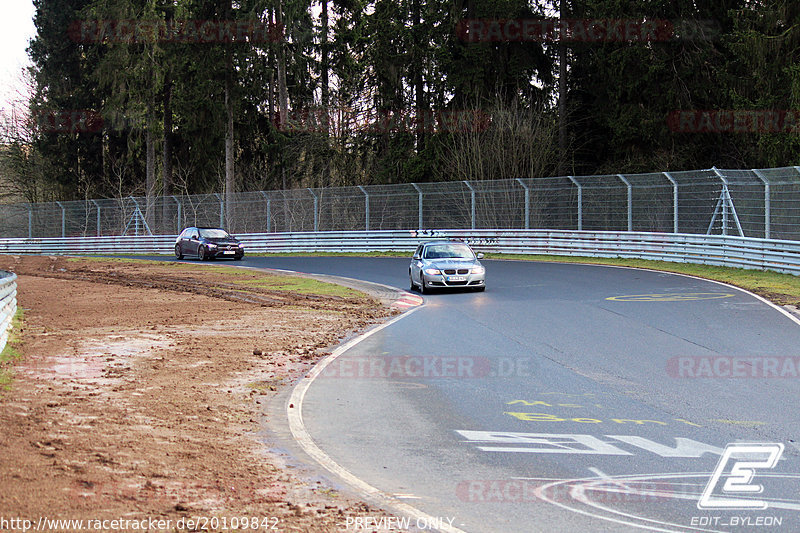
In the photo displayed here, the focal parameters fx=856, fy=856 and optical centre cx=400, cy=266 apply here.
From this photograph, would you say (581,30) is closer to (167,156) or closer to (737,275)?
(737,275)

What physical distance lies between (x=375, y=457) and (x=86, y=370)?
16.8 feet

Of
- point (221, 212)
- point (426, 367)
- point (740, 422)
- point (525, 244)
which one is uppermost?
point (221, 212)

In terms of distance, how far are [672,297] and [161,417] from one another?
13.2 m

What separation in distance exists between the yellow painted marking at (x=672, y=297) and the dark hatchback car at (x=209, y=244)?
2370cm

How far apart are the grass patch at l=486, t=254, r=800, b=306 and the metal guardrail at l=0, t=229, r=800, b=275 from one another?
0.44 metres

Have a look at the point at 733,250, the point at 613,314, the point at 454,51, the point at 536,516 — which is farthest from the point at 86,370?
the point at 454,51

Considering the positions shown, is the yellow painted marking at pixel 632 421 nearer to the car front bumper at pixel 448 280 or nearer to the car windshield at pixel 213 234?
the car front bumper at pixel 448 280

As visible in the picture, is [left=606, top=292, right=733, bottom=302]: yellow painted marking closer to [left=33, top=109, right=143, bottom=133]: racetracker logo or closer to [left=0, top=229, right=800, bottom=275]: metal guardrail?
[left=0, top=229, right=800, bottom=275]: metal guardrail

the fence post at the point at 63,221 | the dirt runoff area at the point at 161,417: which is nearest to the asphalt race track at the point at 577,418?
the dirt runoff area at the point at 161,417

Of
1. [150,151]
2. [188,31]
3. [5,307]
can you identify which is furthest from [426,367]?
[150,151]

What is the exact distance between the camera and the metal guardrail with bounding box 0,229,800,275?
24.9 metres

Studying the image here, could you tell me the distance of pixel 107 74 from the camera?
178 ft

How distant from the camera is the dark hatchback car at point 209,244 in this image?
38.6 m

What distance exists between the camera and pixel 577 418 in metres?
7.91
